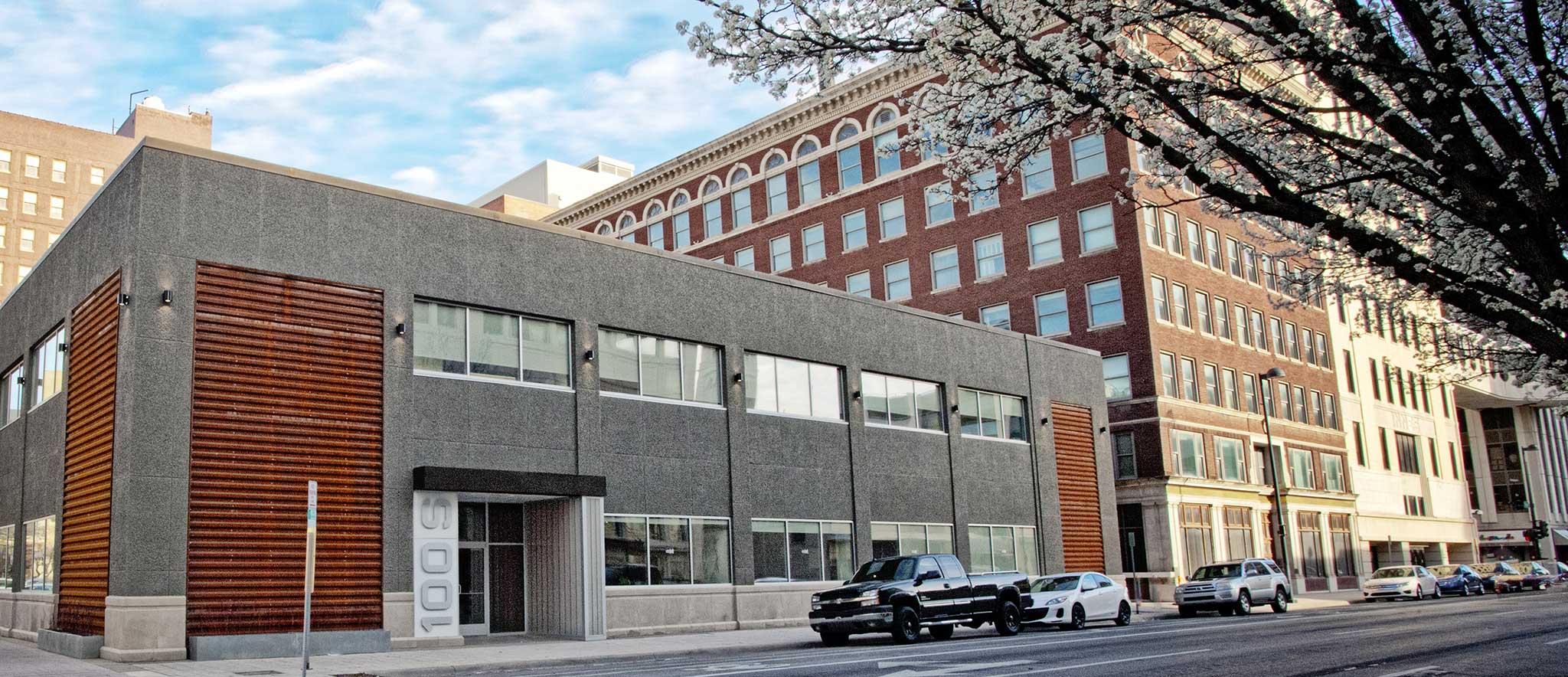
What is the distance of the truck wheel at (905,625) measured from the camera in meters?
22.3

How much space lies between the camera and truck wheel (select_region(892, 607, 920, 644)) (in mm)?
22328

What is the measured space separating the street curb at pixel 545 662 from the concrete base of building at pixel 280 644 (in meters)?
3.73

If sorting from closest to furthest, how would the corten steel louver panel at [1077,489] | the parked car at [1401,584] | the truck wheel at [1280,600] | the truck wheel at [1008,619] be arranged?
the truck wheel at [1008,619] → the truck wheel at [1280,600] → the corten steel louver panel at [1077,489] → the parked car at [1401,584]

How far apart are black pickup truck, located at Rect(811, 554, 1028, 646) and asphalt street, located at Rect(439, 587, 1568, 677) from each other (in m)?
0.43

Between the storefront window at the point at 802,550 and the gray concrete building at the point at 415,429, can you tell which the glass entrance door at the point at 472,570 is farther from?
the storefront window at the point at 802,550

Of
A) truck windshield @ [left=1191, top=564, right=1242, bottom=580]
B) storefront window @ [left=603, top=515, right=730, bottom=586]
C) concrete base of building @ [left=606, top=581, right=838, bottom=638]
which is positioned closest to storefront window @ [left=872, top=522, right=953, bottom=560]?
concrete base of building @ [left=606, top=581, right=838, bottom=638]

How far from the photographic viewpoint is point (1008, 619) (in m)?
25.5

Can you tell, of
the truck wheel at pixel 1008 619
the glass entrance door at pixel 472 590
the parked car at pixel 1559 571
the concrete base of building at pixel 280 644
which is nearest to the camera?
the concrete base of building at pixel 280 644

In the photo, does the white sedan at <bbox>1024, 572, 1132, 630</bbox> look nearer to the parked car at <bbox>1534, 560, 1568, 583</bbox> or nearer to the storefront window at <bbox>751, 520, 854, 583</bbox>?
the storefront window at <bbox>751, 520, 854, 583</bbox>

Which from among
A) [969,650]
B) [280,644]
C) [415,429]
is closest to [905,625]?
[969,650]

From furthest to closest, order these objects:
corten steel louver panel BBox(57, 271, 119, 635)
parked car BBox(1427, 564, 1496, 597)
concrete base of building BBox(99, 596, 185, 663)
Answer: parked car BBox(1427, 564, 1496, 597)
corten steel louver panel BBox(57, 271, 119, 635)
concrete base of building BBox(99, 596, 185, 663)

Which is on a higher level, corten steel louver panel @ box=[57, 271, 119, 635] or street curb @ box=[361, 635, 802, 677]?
corten steel louver panel @ box=[57, 271, 119, 635]

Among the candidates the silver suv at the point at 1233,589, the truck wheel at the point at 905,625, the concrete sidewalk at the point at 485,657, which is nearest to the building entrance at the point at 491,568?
the concrete sidewalk at the point at 485,657

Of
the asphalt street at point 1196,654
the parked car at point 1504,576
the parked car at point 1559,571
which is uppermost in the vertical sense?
the asphalt street at point 1196,654
